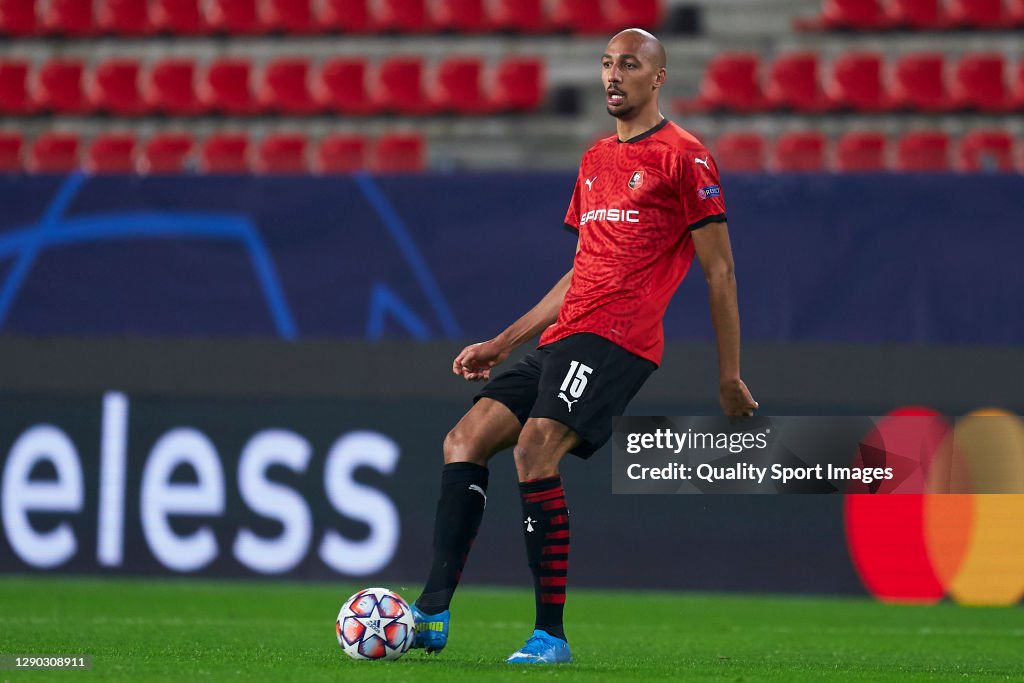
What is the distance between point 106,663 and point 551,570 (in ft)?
4.86

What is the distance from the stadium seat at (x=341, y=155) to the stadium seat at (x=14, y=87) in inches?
115

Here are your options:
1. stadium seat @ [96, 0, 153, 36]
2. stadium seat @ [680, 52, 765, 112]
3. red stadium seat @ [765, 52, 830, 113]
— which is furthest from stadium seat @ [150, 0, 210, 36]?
red stadium seat @ [765, 52, 830, 113]

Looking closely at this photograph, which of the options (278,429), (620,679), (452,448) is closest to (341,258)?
(278,429)

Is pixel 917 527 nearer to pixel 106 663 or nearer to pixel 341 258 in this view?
pixel 341 258

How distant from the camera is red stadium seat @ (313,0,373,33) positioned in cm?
1395

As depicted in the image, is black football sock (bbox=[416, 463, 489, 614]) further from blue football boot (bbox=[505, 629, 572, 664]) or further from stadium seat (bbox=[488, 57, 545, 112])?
stadium seat (bbox=[488, 57, 545, 112])

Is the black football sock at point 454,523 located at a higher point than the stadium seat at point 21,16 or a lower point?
lower

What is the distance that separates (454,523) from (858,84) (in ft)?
27.5

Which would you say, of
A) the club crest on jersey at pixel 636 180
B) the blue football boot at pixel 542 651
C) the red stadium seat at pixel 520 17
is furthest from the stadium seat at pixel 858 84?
the blue football boot at pixel 542 651

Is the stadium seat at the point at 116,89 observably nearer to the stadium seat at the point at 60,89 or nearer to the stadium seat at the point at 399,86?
the stadium seat at the point at 60,89

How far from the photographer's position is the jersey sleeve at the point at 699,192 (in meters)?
4.92

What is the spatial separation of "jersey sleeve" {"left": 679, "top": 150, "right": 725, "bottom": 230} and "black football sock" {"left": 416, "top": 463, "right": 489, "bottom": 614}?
1.12 meters

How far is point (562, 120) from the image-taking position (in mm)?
13016

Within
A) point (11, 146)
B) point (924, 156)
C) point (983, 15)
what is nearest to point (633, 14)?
point (983, 15)
